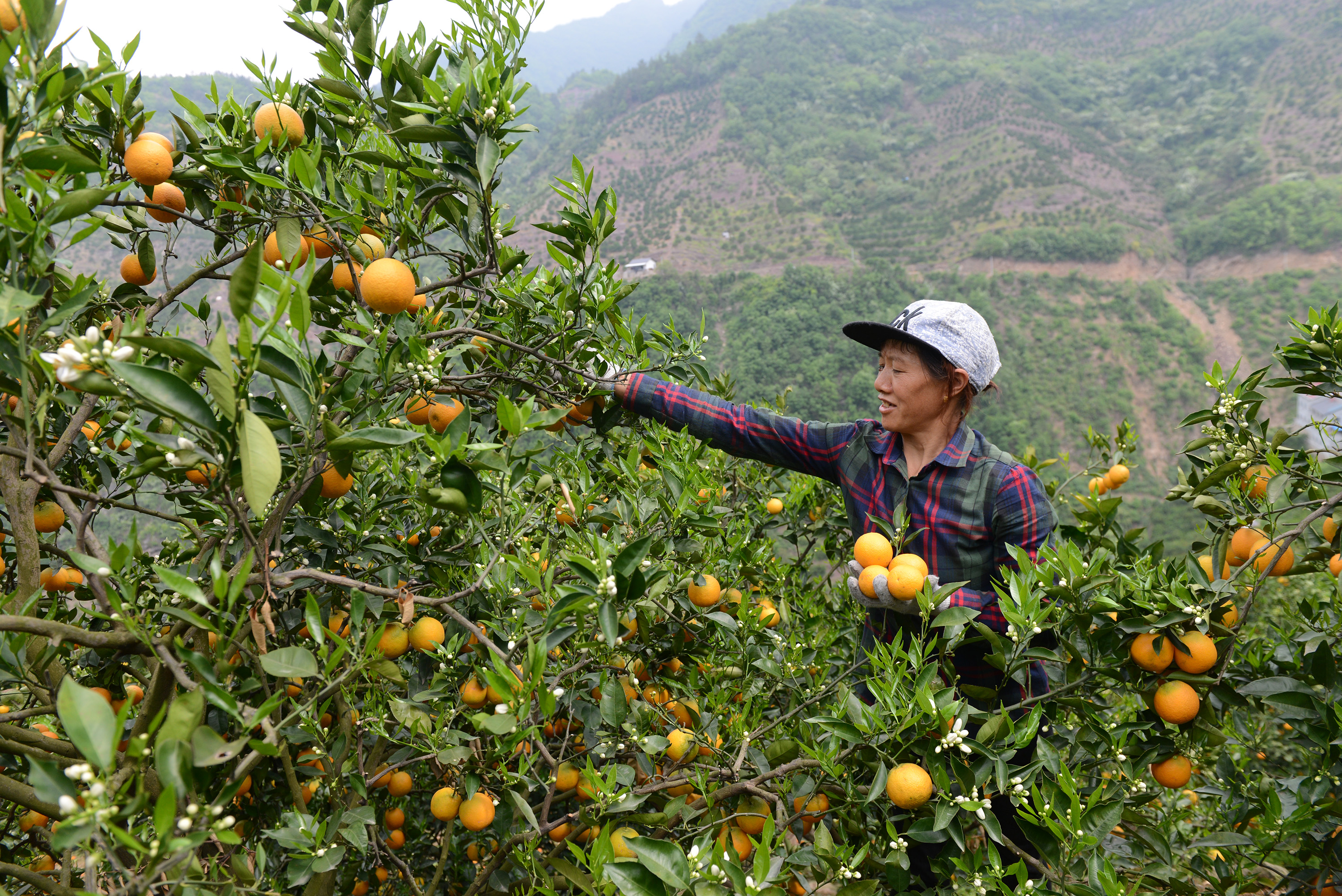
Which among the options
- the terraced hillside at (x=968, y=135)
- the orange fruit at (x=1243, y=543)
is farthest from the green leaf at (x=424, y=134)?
the terraced hillside at (x=968, y=135)

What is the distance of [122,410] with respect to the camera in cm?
133

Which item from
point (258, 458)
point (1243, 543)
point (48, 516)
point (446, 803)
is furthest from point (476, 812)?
point (1243, 543)

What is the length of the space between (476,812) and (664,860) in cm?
50

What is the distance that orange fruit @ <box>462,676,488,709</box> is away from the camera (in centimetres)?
120

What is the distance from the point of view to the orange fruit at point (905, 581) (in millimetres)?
1336

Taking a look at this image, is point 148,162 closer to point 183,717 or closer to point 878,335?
point 183,717

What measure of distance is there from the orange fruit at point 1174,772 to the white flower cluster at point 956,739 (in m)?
0.58

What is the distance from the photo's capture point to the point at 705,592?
147 centimetres

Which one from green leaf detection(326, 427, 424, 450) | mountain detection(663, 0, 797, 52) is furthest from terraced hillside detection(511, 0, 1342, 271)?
mountain detection(663, 0, 797, 52)

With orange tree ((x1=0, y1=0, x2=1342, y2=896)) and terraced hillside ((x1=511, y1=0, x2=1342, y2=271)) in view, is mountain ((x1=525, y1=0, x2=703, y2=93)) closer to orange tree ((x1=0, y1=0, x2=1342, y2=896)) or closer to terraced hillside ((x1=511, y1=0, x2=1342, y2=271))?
terraced hillside ((x1=511, y1=0, x2=1342, y2=271))

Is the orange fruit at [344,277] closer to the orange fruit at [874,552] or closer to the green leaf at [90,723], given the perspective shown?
the green leaf at [90,723]

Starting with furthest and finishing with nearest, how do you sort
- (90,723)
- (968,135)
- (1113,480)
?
(968,135) → (1113,480) → (90,723)

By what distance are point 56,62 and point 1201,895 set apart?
7.98ft

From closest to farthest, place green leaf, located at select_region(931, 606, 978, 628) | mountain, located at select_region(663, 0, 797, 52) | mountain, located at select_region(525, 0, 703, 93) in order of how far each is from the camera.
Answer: green leaf, located at select_region(931, 606, 978, 628)
mountain, located at select_region(663, 0, 797, 52)
mountain, located at select_region(525, 0, 703, 93)
